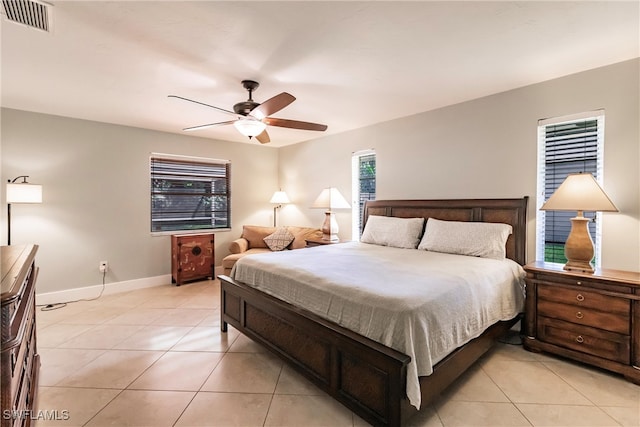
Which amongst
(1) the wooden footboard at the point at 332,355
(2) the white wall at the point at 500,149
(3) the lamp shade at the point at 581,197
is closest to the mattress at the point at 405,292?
(1) the wooden footboard at the point at 332,355

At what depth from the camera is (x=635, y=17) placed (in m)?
1.86

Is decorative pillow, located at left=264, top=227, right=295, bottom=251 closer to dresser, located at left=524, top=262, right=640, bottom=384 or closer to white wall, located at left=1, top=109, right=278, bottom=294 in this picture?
white wall, located at left=1, top=109, right=278, bottom=294

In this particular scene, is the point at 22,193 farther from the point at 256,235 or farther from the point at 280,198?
the point at 280,198

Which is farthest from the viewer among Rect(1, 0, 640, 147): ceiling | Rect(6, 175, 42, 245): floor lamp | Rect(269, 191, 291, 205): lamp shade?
Rect(269, 191, 291, 205): lamp shade

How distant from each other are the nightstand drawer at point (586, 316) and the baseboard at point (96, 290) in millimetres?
4902

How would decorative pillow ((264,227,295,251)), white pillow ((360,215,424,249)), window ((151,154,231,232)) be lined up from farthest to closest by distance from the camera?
decorative pillow ((264,227,295,251)) < window ((151,154,231,232)) < white pillow ((360,215,424,249))

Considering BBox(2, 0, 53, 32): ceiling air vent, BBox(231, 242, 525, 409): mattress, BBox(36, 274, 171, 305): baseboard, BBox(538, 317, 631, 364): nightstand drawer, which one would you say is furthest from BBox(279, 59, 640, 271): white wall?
BBox(2, 0, 53, 32): ceiling air vent

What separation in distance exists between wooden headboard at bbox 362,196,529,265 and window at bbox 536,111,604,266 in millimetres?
157

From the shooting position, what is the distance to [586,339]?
2223mm

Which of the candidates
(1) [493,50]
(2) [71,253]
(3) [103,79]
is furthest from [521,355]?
(2) [71,253]

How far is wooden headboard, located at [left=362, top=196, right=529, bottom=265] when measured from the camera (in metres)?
2.92

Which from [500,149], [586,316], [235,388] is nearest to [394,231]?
[500,149]

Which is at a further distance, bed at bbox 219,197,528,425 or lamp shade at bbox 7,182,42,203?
lamp shade at bbox 7,182,42,203

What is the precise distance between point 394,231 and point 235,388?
7.70 ft
